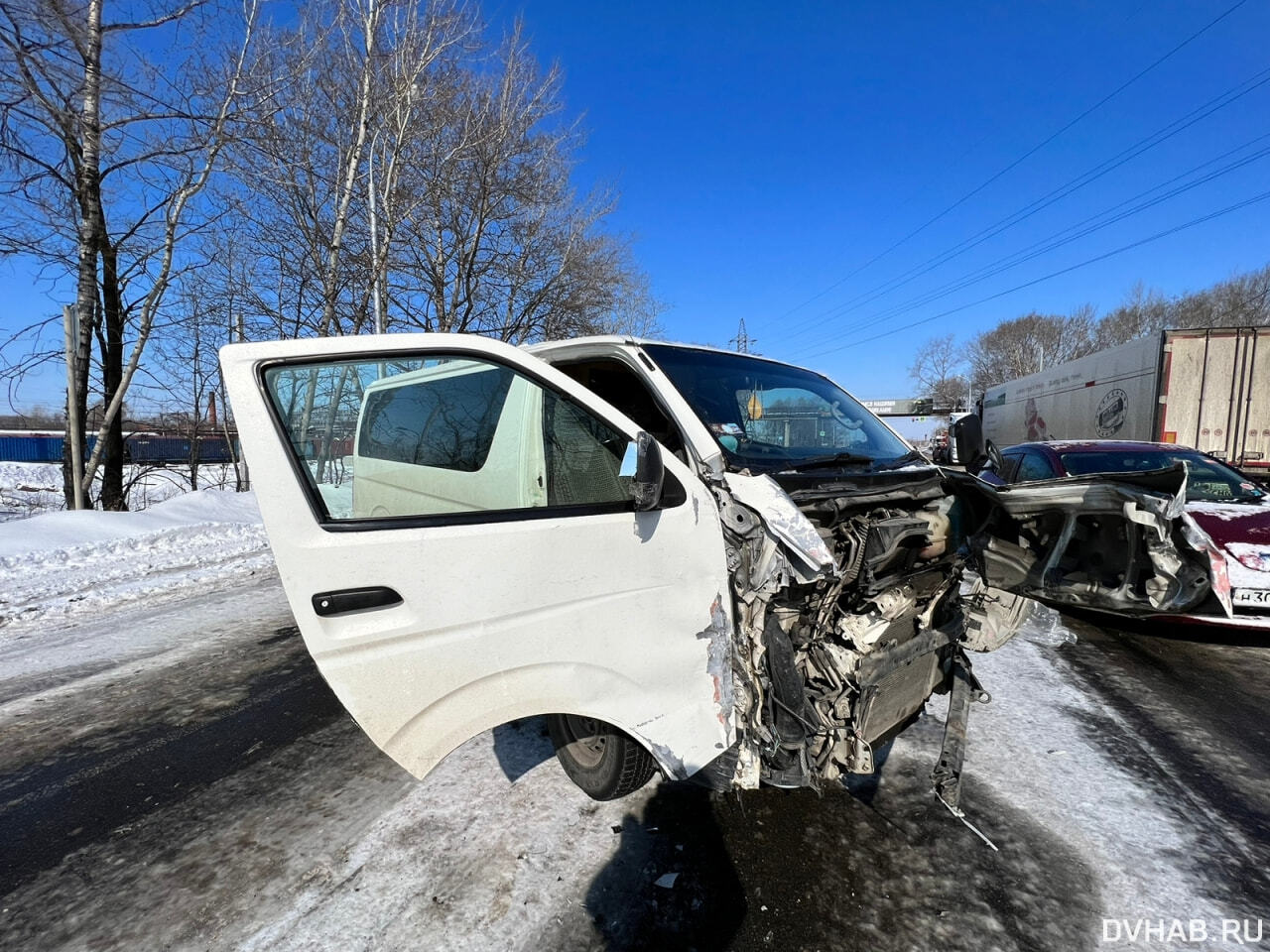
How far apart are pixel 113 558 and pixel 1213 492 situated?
12.3 metres

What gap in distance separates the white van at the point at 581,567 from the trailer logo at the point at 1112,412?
12.8 metres

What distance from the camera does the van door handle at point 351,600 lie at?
1.84m

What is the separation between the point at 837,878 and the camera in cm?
225

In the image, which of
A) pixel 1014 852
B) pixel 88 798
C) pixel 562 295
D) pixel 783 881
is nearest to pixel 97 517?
pixel 88 798

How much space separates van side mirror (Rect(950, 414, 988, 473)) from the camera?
331cm

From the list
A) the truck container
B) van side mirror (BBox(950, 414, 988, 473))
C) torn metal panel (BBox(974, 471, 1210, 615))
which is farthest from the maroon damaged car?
the truck container

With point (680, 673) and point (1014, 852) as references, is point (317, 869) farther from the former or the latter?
point (1014, 852)

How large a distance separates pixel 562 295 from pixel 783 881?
18759 millimetres

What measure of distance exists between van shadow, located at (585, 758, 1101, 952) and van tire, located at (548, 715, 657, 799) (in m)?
0.23

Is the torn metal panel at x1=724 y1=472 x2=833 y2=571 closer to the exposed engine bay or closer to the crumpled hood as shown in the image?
the exposed engine bay

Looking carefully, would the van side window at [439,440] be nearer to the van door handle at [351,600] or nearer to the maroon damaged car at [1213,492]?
the van door handle at [351,600]

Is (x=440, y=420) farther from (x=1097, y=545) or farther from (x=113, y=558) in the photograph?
(x=113, y=558)

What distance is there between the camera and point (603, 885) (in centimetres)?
220

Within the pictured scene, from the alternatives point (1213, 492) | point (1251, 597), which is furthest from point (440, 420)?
point (1213, 492)
